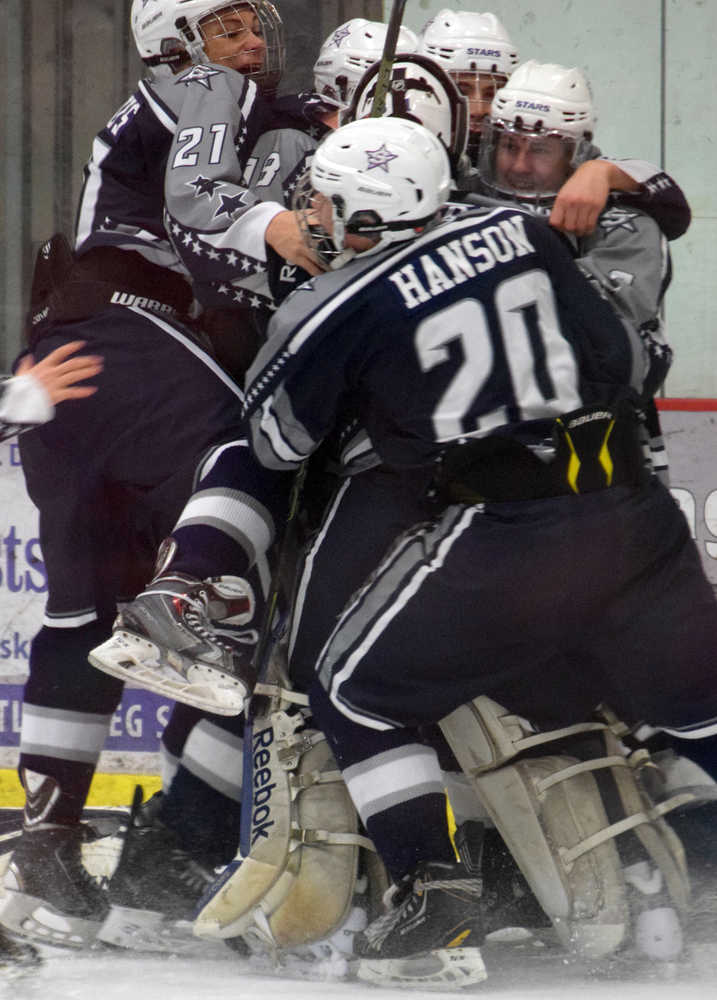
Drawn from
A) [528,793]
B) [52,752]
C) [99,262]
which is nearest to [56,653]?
[52,752]

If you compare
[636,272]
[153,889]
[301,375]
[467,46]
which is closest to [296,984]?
[153,889]

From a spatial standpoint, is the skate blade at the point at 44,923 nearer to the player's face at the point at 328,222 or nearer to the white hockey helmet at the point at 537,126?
the player's face at the point at 328,222

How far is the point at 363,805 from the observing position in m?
2.39

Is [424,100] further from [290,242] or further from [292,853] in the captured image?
[292,853]

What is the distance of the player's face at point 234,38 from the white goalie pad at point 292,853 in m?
1.29

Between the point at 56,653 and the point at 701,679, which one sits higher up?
the point at 701,679

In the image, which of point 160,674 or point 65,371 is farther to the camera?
point 65,371

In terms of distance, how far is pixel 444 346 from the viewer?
2.31 meters

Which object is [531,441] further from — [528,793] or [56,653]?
[56,653]

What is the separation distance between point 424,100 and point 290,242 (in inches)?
15.0

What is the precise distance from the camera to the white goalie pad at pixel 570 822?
7.89 ft

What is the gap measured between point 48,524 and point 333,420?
2.49 ft

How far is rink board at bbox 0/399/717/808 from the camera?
12.2 feet

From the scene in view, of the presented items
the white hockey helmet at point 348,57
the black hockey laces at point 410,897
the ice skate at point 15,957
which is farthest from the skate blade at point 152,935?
the white hockey helmet at point 348,57
